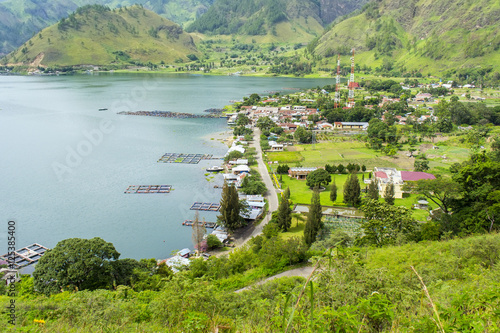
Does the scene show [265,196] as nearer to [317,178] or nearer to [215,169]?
[317,178]

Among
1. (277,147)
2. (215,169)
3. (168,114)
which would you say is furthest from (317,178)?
(168,114)

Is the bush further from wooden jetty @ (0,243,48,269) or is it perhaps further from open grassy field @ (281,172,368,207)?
wooden jetty @ (0,243,48,269)

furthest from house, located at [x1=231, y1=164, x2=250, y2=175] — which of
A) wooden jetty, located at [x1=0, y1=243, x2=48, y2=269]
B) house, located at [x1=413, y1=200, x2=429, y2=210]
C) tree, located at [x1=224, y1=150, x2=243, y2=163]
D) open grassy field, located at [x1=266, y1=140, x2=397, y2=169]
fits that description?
wooden jetty, located at [x1=0, y1=243, x2=48, y2=269]

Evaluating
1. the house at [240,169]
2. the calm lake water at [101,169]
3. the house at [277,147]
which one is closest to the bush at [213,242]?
the calm lake water at [101,169]

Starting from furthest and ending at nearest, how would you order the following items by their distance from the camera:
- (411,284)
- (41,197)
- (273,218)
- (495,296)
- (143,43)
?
(143,43)
(41,197)
(273,218)
(411,284)
(495,296)

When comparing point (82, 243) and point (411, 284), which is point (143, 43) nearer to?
point (82, 243)

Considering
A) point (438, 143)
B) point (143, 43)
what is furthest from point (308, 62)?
point (438, 143)
